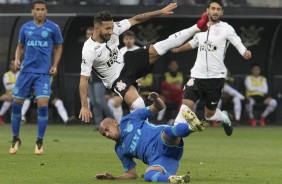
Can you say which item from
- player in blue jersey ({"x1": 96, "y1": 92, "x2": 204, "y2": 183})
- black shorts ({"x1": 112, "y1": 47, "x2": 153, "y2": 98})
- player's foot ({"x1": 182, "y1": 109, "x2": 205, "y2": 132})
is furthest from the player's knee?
player's foot ({"x1": 182, "y1": 109, "x2": 205, "y2": 132})

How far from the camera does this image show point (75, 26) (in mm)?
26531

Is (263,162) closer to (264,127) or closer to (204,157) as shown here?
(204,157)

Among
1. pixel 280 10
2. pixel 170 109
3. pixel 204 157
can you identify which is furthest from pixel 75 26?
pixel 204 157

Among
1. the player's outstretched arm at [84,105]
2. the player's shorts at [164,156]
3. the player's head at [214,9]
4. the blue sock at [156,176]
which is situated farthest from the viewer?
the player's head at [214,9]

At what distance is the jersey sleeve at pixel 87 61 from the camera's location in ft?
41.5

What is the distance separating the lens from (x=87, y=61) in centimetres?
1270

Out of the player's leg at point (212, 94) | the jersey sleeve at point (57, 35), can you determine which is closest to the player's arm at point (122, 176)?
the jersey sleeve at point (57, 35)

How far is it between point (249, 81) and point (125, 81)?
13.4 meters

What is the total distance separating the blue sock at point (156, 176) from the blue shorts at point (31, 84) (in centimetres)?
513

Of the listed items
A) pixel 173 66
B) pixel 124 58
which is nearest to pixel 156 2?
pixel 173 66

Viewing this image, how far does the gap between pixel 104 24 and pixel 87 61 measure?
1.94 feet

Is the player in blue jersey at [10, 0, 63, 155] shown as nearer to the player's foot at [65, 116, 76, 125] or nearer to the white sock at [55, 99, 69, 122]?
the white sock at [55, 99, 69, 122]

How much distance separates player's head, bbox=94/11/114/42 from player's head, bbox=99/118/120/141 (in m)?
2.04

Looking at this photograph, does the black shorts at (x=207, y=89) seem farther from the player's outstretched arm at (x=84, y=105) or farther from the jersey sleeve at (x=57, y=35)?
the player's outstretched arm at (x=84, y=105)
